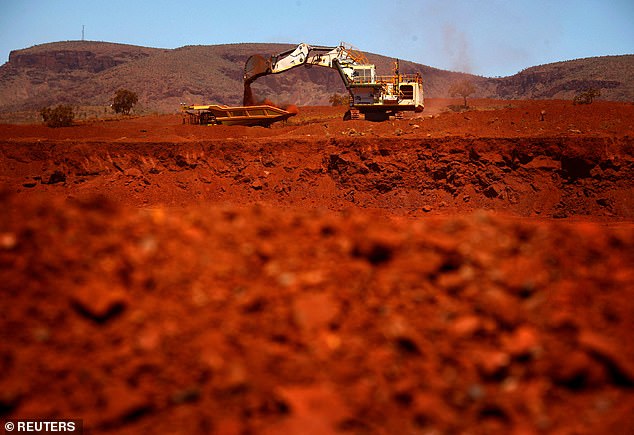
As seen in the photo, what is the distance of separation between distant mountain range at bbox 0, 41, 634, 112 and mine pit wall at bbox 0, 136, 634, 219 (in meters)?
55.8

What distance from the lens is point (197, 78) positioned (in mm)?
100812

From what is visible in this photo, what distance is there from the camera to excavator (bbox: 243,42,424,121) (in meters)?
26.3

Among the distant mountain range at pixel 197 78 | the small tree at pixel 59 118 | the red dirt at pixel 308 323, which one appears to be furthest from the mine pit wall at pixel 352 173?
the distant mountain range at pixel 197 78

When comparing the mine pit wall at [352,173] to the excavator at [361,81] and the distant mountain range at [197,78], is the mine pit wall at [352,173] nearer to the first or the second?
the excavator at [361,81]

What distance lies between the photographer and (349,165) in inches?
763

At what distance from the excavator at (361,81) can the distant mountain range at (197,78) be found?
1934 inches

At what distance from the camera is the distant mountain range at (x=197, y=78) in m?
84.5

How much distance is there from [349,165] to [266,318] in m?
15.1

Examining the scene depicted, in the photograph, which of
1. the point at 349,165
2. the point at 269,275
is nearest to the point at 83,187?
the point at 349,165

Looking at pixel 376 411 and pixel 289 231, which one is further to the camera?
pixel 289 231

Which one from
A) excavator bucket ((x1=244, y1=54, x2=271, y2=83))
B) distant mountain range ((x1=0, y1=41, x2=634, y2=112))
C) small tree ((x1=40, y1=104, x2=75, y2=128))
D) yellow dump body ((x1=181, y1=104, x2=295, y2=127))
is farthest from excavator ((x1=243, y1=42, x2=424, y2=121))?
distant mountain range ((x1=0, y1=41, x2=634, y2=112))

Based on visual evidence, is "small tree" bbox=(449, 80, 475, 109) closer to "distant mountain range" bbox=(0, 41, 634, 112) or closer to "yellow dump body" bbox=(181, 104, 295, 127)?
"distant mountain range" bbox=(0, 41, 634, 112)

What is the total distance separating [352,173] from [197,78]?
86234mm

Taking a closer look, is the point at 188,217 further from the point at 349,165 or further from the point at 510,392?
the point at 349,165
